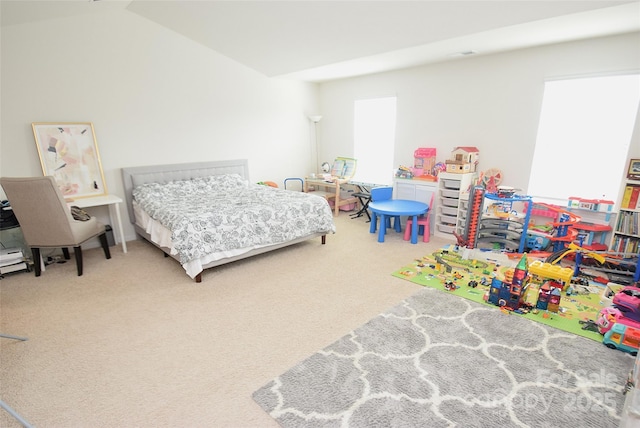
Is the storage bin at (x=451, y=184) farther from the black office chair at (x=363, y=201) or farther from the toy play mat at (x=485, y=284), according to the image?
the black office chair at (x=363, y=201)

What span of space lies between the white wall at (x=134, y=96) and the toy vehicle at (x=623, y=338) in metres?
5.09

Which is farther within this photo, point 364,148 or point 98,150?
point 364,148

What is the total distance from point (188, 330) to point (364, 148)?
452 cm

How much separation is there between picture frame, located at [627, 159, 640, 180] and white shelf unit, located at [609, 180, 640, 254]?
0.05 meters

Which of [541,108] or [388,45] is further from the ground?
[388,45]

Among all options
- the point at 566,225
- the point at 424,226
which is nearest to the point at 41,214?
the point at 424,226

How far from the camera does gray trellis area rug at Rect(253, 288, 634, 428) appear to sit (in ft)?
5.66

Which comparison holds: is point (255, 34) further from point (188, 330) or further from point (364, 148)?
point (188, 330)

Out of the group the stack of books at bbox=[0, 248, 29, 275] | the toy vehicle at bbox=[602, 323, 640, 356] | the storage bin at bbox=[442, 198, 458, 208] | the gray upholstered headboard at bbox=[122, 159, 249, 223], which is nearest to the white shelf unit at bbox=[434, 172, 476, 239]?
the storage bin at bbox=[442, 198, 458, 208]

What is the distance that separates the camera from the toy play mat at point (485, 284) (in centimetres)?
259

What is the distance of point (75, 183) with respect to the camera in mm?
4102

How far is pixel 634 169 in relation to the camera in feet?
10.3

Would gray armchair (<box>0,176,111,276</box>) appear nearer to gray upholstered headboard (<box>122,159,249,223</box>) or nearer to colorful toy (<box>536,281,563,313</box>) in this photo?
gray upholstered headboard (<box>122,159,249,223</box>)

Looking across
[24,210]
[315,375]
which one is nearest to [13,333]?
[24,210]
